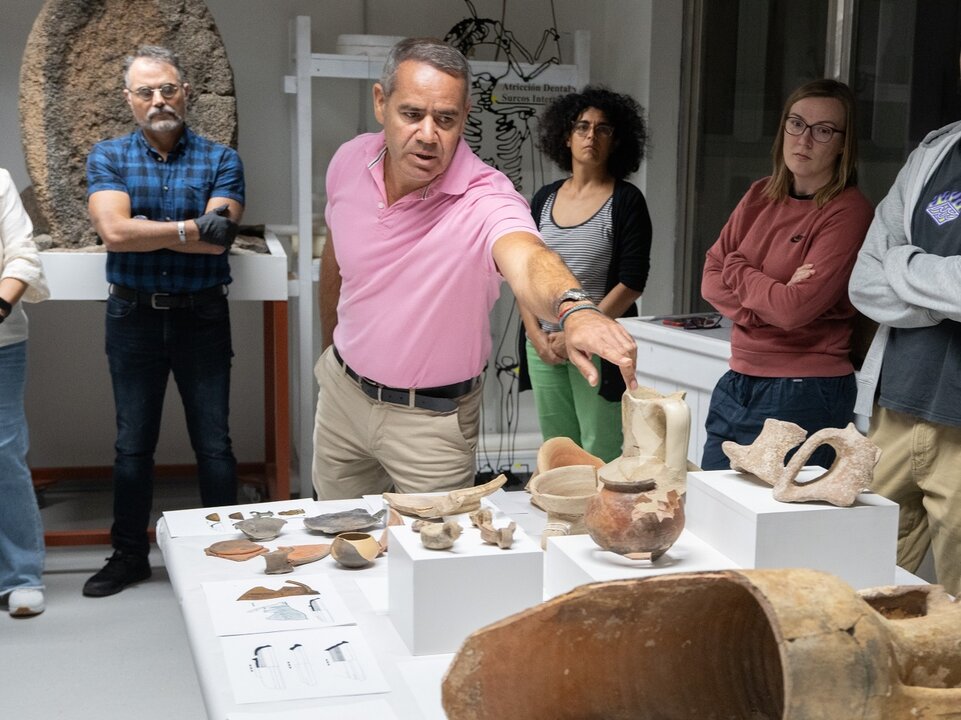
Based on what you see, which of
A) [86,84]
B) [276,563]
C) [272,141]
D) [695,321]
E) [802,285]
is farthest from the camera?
[272,141]

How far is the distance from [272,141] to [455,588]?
151 inches

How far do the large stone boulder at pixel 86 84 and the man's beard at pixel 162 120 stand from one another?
72cm

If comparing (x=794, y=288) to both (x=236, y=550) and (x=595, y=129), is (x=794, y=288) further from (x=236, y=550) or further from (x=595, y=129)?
(x=236, y=550)

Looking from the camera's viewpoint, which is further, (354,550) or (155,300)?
(155,300)

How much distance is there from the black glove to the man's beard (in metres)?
0.30

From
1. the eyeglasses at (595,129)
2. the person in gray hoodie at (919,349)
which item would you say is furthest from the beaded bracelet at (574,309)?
the eyeglasses at (595,129)

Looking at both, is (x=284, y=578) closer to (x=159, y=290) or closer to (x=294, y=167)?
(x=159, y=290)

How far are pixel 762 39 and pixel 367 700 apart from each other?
12.1 ft

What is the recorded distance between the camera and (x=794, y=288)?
2.64 m

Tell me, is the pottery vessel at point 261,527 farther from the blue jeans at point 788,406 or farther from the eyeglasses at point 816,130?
the eyeglasses at point 816,130

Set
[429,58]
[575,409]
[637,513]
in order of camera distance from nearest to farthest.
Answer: [637,513] → [429,58] → [575,409]

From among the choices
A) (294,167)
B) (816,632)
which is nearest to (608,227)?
(294,167)

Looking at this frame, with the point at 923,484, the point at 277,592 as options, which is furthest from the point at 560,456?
the point at 923,484

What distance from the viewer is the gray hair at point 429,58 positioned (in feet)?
7.62
